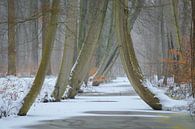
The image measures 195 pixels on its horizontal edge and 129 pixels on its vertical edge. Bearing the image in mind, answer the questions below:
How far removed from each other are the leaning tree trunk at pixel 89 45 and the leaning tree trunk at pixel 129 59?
3379 mm

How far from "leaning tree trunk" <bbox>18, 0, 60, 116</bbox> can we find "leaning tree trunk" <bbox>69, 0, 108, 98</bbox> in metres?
6.24

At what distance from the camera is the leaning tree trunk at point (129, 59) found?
1742 centimetres

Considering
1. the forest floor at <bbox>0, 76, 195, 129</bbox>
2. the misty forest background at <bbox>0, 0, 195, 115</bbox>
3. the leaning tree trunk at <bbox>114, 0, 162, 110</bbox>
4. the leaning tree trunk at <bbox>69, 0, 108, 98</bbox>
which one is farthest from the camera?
the leaning tree trunk at <bbox>69, 0, 108, 98</bbox>

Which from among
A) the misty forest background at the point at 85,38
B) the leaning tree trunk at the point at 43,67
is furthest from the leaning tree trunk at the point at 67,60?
the leaning tree trunk at the point at 43,67

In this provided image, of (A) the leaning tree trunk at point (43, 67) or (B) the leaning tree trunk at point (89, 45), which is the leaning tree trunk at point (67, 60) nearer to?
(B) the leaning tree trunk at point (89, 45)

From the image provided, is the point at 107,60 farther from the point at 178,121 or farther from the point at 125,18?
the point at 178,121

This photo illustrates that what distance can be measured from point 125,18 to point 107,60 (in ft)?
61.8

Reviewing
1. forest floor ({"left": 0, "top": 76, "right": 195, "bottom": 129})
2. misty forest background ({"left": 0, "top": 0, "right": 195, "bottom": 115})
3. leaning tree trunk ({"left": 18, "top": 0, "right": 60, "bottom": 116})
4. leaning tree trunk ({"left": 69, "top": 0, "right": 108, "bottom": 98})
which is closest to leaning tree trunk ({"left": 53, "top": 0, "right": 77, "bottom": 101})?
misty forest background ({"left": 0, "top": 0, "right": 195, "bottom": 115})

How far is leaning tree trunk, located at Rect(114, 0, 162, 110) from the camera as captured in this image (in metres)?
17.4

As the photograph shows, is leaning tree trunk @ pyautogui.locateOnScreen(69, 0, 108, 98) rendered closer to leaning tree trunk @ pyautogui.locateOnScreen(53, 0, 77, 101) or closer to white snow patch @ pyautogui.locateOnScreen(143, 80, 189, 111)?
leaning tree trunk @ pyautogui.locateOnScreen(53, 0, 77, 101)

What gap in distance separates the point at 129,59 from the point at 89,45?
15.1 ft

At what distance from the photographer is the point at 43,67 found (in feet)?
50.4

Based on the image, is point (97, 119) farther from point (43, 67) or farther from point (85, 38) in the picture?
point (85, 38)

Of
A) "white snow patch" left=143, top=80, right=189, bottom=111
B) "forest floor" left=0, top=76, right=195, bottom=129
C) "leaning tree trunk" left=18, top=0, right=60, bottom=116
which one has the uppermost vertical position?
"leaning tree trunk" left=18, top=0, right=60, bottom=116
